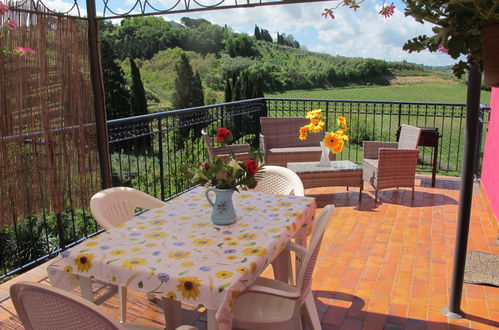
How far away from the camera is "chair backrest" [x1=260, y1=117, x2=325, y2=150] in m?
6.25

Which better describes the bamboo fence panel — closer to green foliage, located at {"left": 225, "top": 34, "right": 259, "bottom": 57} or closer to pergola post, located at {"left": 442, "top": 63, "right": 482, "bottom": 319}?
pergola post, located at {"left": 442, "top": 63, "right": 482, "bottom": 319}

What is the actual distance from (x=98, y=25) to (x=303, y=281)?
2.73m

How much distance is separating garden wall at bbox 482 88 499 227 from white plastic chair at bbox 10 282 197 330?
13.6 ft

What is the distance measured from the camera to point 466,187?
255 centimetres

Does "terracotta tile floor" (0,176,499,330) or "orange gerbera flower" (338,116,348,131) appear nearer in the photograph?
"terracotta tile floor" (0,176,499,330)

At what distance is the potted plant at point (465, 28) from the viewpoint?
103cm

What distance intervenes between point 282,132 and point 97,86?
3224 millimetres

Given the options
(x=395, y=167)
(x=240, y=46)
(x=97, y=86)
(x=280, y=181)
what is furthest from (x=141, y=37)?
(x=280, y=181)

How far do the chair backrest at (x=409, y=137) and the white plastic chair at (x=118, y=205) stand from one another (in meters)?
3.62

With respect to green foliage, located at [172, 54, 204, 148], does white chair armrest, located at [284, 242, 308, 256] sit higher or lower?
lower

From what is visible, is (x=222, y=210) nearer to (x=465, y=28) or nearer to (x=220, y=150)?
(x=465, y=28)

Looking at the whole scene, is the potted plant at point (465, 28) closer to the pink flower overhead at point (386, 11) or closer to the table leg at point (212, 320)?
the table leg at point (212, 320)

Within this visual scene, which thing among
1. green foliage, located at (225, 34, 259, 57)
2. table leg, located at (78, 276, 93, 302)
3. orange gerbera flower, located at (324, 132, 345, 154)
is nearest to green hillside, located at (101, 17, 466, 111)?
green foliage, located at (225, 34, 259, 57)

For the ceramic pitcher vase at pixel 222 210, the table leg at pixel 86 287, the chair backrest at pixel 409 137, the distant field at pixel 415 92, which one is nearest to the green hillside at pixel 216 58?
the distant field at pixel 415 92
